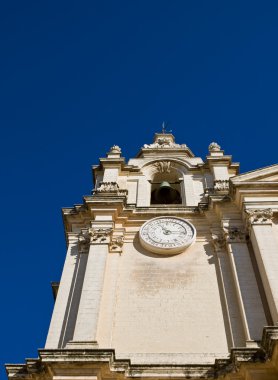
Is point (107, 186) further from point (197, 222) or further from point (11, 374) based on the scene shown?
point (11, 374)

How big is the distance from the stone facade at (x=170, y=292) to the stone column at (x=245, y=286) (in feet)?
0.09

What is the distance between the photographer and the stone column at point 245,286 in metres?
13.3

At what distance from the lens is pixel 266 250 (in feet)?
49.3

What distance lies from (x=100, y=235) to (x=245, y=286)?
492 centimetres

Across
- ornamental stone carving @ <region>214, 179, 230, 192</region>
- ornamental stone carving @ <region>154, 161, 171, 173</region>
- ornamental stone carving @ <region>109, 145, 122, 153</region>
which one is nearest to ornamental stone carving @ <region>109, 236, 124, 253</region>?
ornamental stone carving @ <region>214, 179, 230, 192</region>

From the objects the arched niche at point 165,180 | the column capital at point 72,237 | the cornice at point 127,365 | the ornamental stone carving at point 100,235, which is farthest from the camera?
the arched niche at point 165,180

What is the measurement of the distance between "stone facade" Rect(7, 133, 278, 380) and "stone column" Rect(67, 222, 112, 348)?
28mm

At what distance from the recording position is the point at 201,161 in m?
23.2

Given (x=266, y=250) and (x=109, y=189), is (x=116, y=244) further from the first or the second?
(x=266, y=250)

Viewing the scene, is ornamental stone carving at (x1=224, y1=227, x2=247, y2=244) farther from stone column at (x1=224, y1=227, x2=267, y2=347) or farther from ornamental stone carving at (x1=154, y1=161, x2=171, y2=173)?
ornamental stone carving at (x1=154, y1=161, x2=171, y2=173)

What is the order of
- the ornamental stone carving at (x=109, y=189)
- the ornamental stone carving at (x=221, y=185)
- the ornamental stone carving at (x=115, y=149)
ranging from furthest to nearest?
the ornamental stone carving at (x=115, y=149)
the ornamental stone carving at (x=109, y=189)
the ornamental stone carving at (x=221, y=185)

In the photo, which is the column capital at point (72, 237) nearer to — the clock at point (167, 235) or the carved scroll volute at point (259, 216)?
the clock at point (167, 235)

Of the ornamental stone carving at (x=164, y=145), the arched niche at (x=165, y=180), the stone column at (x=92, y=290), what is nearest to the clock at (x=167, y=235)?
the stone column at (x=92, y=290)

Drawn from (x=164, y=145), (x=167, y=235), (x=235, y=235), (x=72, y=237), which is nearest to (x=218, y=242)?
(x=235, y=235)
